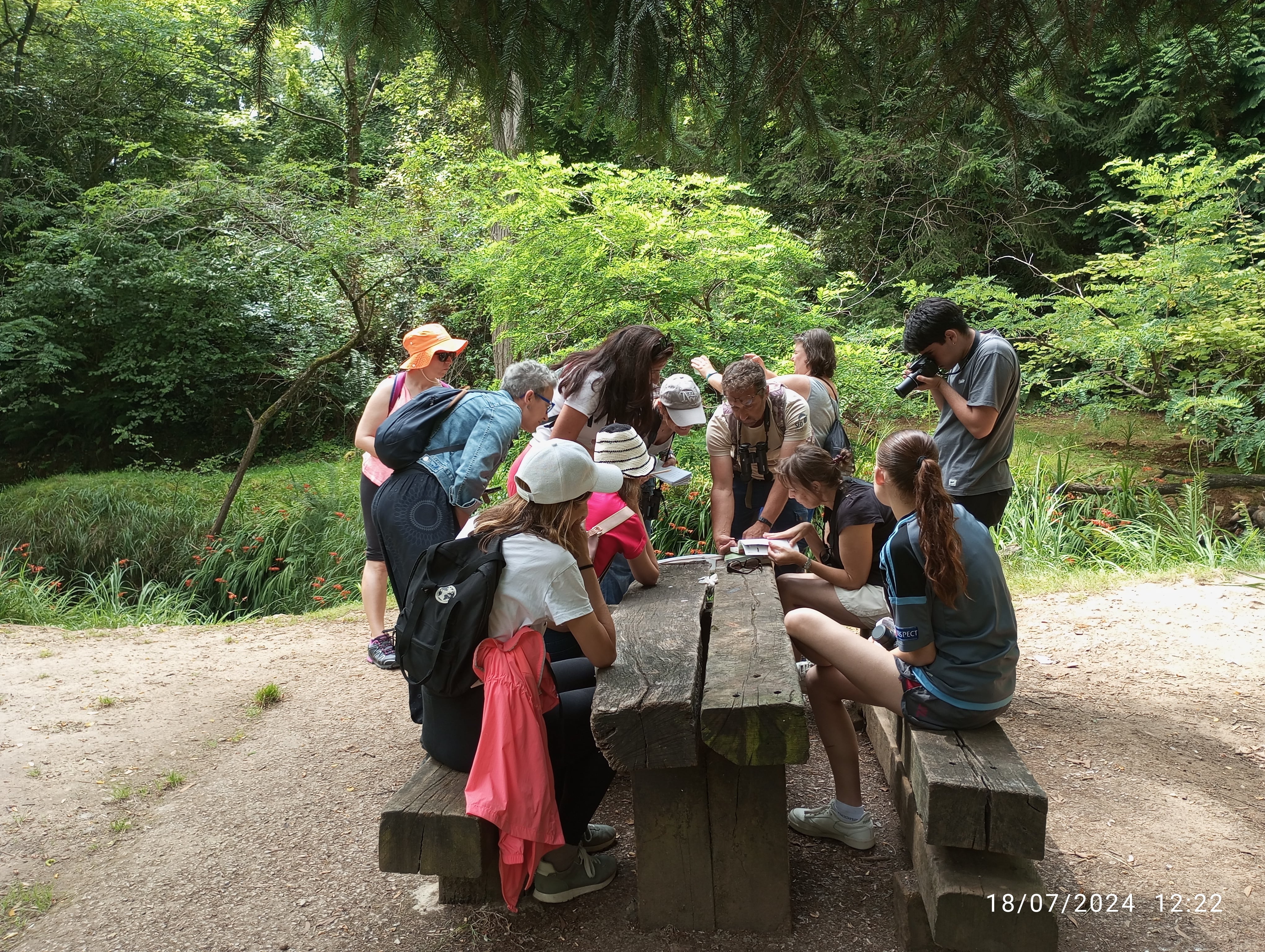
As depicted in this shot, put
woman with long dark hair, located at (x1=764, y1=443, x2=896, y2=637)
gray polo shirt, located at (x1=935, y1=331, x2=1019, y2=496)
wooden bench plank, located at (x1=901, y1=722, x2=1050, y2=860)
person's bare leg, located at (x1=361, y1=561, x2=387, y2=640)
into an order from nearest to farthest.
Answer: wooden bench plank, located at (x1=901, y1=722, x2=1050, y2=860), woman with long dark hair, located at (x1=764, y1=443, x2=896, y2=637), gray polo shirt, located at (x1=935, y1=331, x2=1019, y2=496), person's bare leg, located at (x1=361, y1=561, x2=387, y2=640)

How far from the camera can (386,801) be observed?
3.43m

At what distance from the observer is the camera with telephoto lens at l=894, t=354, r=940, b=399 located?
11.8 ft

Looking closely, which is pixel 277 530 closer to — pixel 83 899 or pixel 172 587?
pixel 172 587

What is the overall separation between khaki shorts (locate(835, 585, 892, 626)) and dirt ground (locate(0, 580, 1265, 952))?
0.64 m

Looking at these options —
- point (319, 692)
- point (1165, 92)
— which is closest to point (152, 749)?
point (319, 692)

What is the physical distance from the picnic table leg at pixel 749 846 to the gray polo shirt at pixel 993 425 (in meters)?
1.61

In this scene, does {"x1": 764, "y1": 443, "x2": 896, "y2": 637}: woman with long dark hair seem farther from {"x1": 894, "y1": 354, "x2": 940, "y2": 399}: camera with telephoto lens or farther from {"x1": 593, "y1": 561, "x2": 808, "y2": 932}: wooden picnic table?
{"x1": 593, "y1": 561, "x2": 808, "y2": 932}: wooden picnic table

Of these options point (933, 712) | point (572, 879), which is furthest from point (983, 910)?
point (572, 879)

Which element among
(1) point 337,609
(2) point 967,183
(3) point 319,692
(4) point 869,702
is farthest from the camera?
(2) point 967,183

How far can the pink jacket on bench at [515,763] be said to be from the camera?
2266mm

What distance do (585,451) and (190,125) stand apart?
1428 centimetres

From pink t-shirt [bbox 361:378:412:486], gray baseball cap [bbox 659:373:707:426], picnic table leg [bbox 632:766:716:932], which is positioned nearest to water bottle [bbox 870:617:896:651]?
picnic table leg [bbox 632:766:716:932]

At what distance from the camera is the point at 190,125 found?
13711mm

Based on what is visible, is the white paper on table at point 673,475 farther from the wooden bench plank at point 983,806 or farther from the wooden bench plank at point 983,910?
the wooden bench plank at point 983,910
